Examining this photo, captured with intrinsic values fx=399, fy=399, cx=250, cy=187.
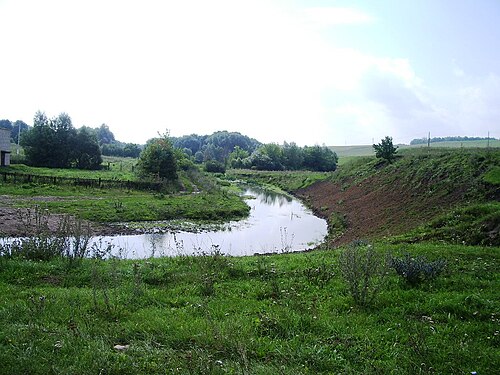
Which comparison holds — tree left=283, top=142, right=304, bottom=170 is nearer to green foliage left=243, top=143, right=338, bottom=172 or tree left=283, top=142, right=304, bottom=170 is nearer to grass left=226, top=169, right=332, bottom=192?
green foliage left=243, top=143, right=338, bottom=172

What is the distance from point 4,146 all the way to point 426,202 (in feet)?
162

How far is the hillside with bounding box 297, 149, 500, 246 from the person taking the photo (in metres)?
17.2

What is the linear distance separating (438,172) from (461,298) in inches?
909

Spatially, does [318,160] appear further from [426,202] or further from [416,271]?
[416,271]

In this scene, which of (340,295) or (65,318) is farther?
(340,295)

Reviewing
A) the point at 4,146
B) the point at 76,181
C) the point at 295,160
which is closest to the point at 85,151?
the point at 4,146

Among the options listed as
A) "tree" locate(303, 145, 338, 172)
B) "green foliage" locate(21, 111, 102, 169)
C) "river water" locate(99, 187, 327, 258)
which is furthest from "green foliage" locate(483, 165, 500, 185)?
"tree" locate(303, 145, 338, 172)

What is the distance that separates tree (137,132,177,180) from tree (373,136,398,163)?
1014 inches

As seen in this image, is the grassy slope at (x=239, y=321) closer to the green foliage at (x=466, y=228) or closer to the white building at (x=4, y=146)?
the green foliage at (x=466, y=228)

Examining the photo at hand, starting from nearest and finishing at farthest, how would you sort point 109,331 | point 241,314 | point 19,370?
point 19,370, point 109,331, point 241,314

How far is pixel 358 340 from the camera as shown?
6.28 m

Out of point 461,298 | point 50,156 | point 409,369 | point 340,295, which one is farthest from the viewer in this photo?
point 50,156

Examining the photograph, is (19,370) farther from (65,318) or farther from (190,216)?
(190,216)

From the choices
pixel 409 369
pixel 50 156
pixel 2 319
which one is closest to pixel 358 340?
pixel 409 369
